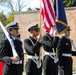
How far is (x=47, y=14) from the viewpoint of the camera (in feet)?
25.6

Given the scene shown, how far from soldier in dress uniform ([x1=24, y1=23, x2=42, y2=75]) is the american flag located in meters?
0.54

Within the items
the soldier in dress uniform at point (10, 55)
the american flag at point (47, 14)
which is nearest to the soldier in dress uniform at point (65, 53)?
the american flag at point (47, 14)

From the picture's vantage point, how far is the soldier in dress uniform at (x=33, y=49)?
22.8 feet

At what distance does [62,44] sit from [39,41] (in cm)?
179

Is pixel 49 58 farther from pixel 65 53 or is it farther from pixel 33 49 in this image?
pixel 33 49

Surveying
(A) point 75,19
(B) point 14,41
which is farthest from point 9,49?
(A) point 75,19

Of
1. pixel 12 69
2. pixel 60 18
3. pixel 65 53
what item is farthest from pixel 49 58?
pixel 12 69

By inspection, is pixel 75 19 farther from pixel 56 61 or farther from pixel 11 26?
Result: pixel 11 26

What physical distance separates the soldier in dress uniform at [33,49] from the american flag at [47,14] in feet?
1.76

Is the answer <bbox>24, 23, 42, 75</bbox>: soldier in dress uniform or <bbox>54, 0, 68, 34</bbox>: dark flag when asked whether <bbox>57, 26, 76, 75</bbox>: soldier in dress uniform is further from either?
<bbox>24, 23, 42, 75</bbox>: soldier in dress uniform

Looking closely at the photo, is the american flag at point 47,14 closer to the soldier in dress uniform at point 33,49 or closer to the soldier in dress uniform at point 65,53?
the soldier in dress uniform at point 33,49

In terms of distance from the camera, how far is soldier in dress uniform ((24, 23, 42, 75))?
696 cm

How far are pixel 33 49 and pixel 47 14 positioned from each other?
122 cm

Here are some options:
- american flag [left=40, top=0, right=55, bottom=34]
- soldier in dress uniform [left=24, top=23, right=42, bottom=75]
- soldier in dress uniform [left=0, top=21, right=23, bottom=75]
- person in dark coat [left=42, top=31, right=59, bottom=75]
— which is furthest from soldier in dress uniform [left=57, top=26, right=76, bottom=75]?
soldier in dress uniform [left=0, top=21, right=23, bottom=75]
